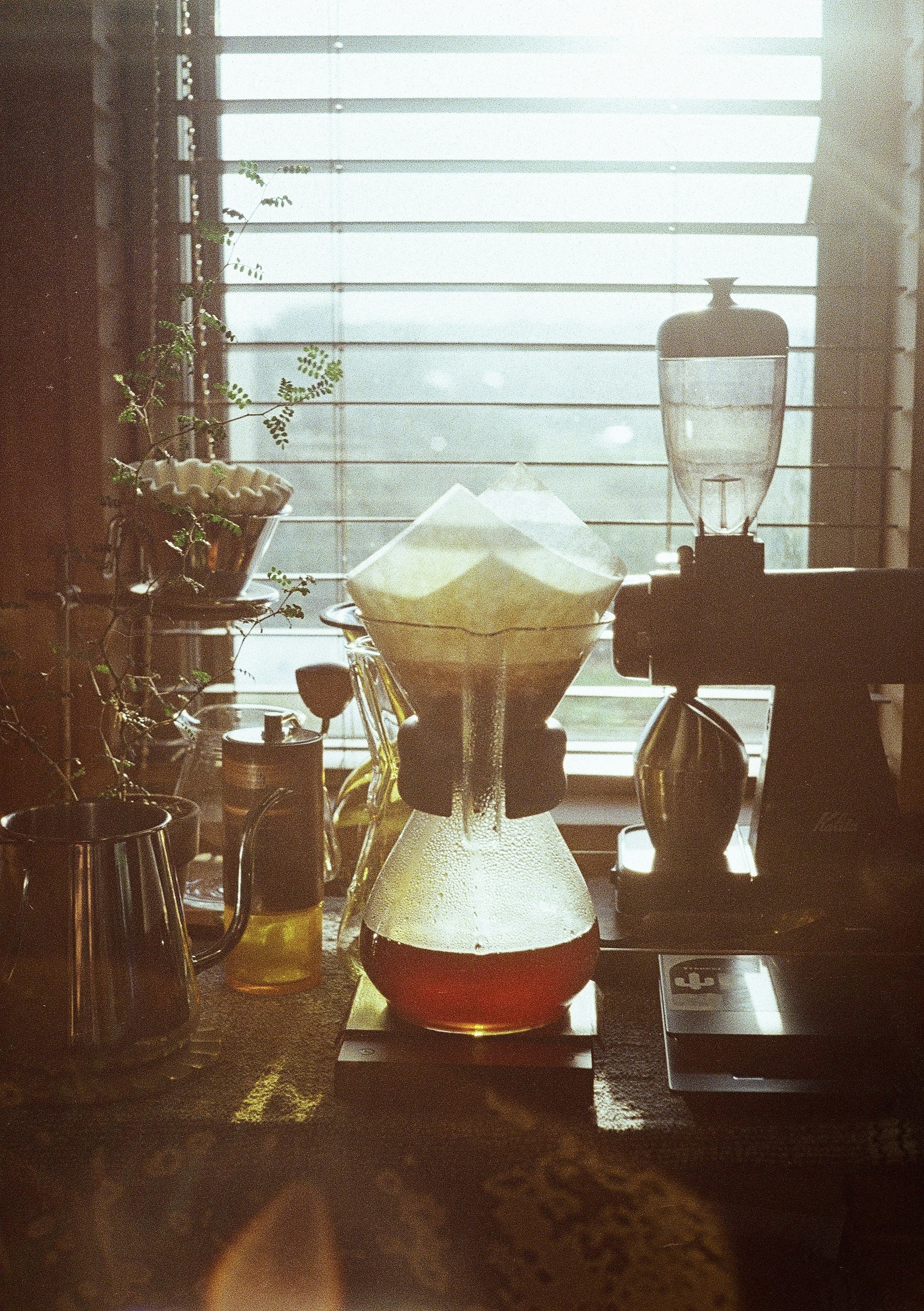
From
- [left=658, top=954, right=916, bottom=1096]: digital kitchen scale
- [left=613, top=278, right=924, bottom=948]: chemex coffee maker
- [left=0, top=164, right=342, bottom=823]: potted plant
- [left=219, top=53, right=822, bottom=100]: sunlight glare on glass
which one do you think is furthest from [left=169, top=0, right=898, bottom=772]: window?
[left=658, top=954, right=916, bottom=1096]: digital kitchen scale

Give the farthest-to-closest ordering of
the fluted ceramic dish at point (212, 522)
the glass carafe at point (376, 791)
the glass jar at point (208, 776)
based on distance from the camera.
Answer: the fluted ceramic dish at point (212, 522) < the glass jar at point (208, 776) < the glass carafe at point (376, 791)

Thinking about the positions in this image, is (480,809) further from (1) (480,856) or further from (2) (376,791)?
(2) (376,791)

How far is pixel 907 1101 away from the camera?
2.83 feet

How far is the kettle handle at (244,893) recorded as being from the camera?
3.13ft

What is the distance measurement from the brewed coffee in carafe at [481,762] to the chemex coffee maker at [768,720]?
22cm

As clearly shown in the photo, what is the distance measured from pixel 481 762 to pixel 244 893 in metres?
0.23

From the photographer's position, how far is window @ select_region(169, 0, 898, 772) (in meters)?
1.72

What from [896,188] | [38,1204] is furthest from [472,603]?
[896,188]

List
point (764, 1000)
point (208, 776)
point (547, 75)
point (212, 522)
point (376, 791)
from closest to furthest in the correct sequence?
point (764, 1000), point (376, 791), point (208, 776), point (212, 522), point (547, 75)

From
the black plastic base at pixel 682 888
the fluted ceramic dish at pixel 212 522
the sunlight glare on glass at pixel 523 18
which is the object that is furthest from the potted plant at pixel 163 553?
the black plastic base at pixel 682 888

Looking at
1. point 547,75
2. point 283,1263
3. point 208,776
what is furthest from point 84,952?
point 547,75

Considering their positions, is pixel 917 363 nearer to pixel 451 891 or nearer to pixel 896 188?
pixel 896 188

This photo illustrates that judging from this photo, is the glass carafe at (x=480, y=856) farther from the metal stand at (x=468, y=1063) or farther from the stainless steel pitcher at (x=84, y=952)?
the stainless steel pitcher at (x=84, y=952)

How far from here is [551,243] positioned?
1.75 meters
